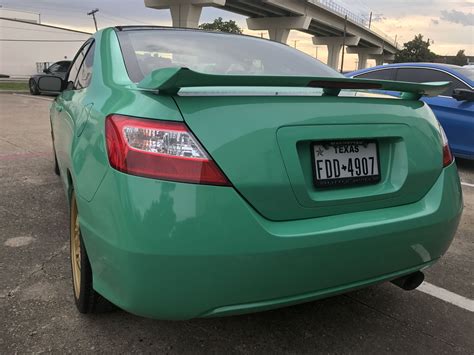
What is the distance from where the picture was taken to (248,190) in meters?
1.70

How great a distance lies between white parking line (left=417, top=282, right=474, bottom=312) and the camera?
2.70 m

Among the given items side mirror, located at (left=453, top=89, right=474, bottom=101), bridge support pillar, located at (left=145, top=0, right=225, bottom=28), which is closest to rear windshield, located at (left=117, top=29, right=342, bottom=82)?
side mirror, located at (left=453, top=89, right=474, bottom=101)

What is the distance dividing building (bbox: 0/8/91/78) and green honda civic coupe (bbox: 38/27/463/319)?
62079mm

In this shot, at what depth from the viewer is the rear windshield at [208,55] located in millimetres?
2427

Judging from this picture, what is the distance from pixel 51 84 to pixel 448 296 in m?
3.37

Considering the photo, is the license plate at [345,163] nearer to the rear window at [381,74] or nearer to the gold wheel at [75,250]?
the gold wheel at [75,250]

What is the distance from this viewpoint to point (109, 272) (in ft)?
5.91


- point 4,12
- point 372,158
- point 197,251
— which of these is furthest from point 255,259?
point 4,12

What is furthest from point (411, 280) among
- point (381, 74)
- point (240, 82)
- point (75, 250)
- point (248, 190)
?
point (381, 74)

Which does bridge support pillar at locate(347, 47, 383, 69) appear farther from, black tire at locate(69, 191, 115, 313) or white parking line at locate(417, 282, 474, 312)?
black tire at locate(69, 191, 115, 313)

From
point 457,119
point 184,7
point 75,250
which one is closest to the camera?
point 75,250

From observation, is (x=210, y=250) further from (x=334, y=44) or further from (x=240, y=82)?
(x=334, y=44)

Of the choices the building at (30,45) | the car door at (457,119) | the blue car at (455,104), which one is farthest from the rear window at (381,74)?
the building at (30,45)

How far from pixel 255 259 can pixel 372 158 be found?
2.43 feet
